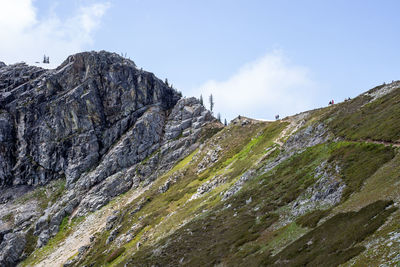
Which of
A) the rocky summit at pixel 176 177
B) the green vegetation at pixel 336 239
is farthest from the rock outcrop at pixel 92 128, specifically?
the green vegetation at pixel 336 239

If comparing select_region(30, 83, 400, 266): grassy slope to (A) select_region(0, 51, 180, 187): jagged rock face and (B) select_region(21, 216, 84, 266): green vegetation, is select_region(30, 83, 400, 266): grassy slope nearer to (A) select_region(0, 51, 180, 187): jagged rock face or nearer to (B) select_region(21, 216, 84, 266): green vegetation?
(B) select_region(21, 216, 84, 266): green vegetation

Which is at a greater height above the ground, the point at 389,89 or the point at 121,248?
the point at 389,89

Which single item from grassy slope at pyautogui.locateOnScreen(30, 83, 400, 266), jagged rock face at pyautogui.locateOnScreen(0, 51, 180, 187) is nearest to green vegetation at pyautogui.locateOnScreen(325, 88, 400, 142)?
grassy slope at pyautogui.locateOnScreen(30, 83, 400, 266)

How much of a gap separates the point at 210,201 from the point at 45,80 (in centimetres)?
12827

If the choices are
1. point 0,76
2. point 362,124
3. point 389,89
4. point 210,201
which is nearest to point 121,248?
point 210,201

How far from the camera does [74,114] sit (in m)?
138

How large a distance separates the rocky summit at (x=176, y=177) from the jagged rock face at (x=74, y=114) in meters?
0.57

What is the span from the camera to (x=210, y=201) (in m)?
62.0

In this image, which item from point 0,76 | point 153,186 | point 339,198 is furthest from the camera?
point 0,76

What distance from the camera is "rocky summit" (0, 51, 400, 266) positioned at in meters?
29.4

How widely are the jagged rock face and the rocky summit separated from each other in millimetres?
575

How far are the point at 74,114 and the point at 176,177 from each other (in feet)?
237

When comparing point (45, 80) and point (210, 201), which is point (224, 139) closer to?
point (210, 201)

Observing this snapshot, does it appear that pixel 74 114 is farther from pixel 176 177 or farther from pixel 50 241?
pixel 176 177
